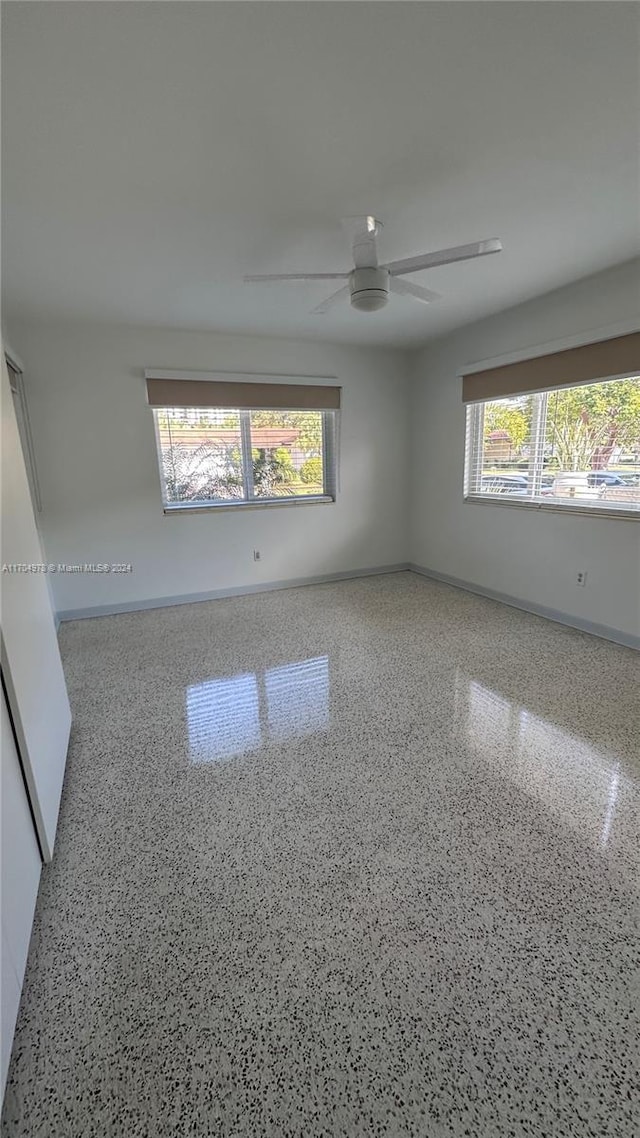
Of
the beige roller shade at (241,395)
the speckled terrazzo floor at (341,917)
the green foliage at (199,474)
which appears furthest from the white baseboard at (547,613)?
the green foliage at (199,474)

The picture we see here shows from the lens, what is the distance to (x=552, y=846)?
153cm

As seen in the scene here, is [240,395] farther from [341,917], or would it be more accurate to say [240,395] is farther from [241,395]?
[341,917]

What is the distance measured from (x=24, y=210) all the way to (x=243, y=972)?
2.92 m

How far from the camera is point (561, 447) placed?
3.29 meters

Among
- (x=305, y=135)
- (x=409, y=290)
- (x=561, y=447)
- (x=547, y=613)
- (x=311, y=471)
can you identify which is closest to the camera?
(x=305, y=135)

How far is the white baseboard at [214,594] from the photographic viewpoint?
12.6 feet

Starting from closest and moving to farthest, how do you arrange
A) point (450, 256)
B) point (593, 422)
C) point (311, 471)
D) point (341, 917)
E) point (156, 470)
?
point (341, 917)
point (450, 256)
point (593, 422)
point (156, 470)
point (311, 471)

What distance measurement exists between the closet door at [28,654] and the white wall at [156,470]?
1.94m

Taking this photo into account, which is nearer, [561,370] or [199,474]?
[561,370]

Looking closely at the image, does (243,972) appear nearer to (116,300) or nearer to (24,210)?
(24,210)

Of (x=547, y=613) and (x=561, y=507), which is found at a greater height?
(x=561, y=507)

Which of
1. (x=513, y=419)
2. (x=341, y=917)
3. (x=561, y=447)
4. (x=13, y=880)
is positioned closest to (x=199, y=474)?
(x=513, y=419)

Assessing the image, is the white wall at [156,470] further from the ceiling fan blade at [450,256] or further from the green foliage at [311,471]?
the ceiling fan blade at [450,256]

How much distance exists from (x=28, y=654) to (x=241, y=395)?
305 centimetres
